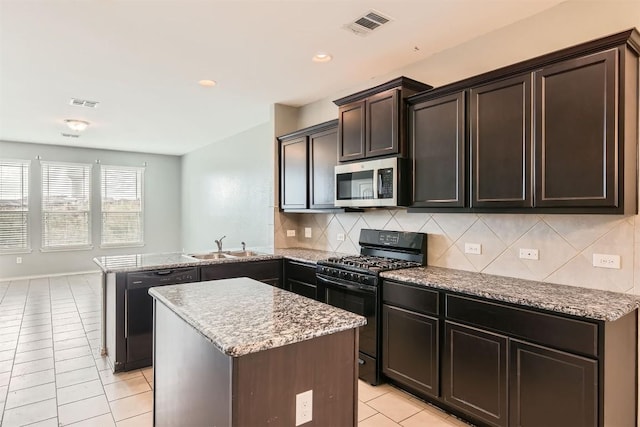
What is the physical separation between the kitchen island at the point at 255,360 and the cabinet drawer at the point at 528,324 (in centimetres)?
109

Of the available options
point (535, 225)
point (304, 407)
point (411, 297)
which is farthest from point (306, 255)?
point (304, 407)

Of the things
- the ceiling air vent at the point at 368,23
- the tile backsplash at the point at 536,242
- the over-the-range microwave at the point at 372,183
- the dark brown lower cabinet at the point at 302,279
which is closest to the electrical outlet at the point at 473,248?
the tile backsplash at the point at 536,242

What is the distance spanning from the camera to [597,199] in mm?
2037

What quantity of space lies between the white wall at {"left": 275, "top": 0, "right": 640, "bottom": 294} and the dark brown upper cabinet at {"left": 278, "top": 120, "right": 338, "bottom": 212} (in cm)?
74

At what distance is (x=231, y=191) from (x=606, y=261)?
5.66 meters

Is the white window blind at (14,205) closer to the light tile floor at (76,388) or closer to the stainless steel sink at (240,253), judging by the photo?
the light tile floor at (76,388)

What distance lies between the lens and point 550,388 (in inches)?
78.4

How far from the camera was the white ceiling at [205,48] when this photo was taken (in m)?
2.53

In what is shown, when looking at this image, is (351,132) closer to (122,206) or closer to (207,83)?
(207,83)

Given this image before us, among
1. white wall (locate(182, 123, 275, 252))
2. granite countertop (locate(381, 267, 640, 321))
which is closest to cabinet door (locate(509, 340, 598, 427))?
granite countertop (locate(381, 267, 640, 321))

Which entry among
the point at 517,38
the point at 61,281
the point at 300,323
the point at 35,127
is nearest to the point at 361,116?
the point at 517,38

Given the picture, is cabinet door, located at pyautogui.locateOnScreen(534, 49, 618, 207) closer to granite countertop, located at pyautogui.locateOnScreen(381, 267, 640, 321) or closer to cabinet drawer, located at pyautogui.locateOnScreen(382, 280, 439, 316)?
granite countertop, located at pyautogui.locateOnScreen(381, 267, 640, 321)

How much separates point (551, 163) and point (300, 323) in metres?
1.79

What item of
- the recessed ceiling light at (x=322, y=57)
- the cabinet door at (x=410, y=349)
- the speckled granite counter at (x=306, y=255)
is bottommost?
the cabinet door at (x=410, y=349)
